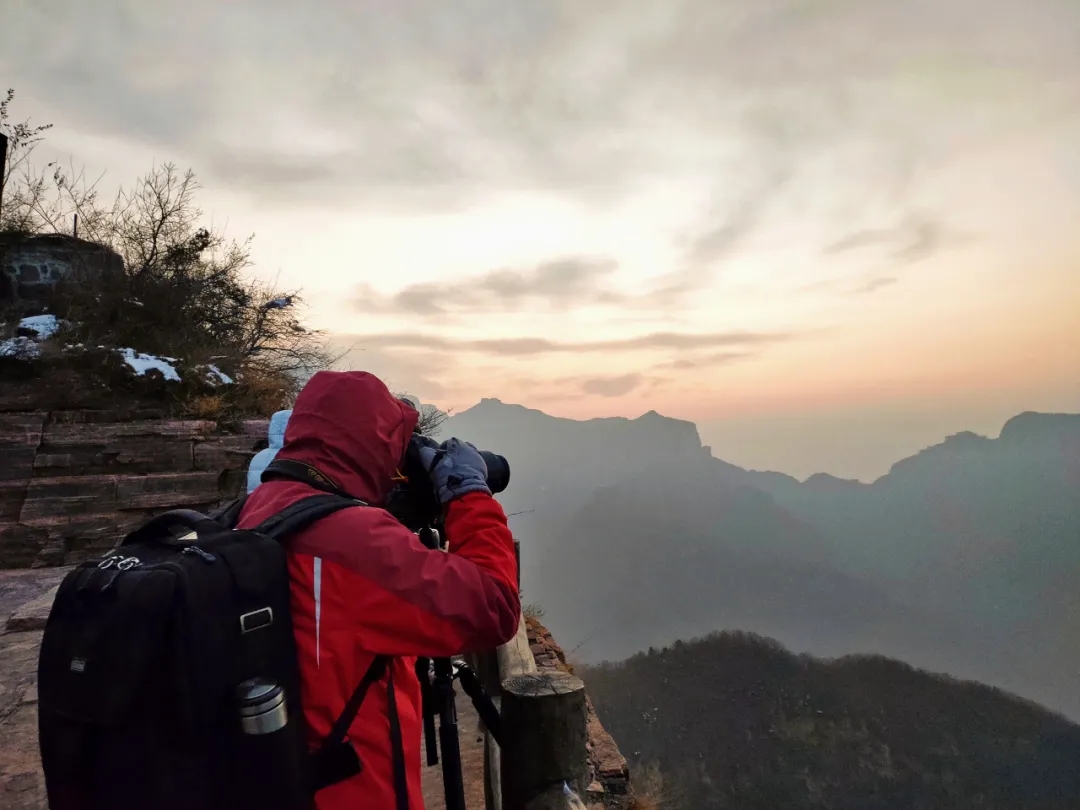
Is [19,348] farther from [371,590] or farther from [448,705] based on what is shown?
[371,590]

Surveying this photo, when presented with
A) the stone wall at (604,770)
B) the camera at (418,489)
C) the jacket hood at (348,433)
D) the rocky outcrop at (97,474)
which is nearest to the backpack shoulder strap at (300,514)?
the jacket hood at (348,433)

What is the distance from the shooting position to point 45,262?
410 inches

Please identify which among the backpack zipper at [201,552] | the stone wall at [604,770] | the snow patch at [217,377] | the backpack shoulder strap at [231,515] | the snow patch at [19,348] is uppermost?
the snow patch at [19,348]

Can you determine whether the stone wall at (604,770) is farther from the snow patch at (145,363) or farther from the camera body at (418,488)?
the snow patch at (145,363)

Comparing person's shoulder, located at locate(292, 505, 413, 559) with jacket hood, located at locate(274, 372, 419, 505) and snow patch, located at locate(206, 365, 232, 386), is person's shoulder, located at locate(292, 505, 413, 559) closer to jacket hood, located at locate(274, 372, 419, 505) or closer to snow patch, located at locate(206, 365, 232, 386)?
jacket hood, located at locate(274, 372, 419, 505)

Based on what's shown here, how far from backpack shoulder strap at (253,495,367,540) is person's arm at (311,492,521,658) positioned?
0.03 metres

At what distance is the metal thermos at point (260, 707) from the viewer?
4.25 ft

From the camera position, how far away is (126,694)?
1.20 metres

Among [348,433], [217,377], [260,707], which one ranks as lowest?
[260,707]

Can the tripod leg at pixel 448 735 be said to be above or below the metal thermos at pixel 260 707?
below

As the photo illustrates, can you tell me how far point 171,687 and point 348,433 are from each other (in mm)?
674

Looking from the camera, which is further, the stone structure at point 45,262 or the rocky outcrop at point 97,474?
the stone structure at point 45,262

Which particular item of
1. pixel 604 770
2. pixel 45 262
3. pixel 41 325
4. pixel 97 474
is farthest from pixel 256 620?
pixel 45 262

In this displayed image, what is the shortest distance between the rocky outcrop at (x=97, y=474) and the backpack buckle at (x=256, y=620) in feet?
24.5
